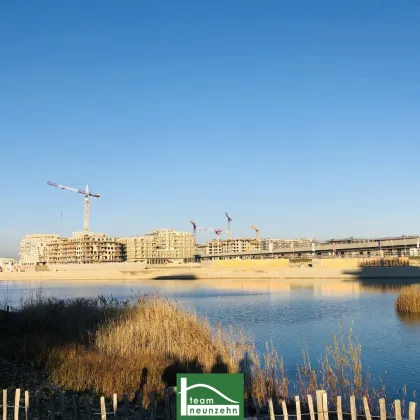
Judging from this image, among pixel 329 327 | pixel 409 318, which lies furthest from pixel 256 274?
pixel 329 327

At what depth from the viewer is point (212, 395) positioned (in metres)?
4.49

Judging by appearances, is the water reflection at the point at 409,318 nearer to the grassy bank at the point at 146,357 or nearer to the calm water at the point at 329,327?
the calm water at the point at 329,327

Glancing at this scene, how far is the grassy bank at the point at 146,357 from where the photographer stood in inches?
483

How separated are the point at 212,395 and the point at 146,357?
9.85 metres

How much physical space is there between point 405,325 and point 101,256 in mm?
181070

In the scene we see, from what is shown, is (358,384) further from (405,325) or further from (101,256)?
(101,256)

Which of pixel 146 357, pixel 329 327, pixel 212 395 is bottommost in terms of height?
pixel 329 327

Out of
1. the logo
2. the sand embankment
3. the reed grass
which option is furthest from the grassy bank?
the sand embankment

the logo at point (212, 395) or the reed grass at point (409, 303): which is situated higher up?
the logo at point (212, 395)

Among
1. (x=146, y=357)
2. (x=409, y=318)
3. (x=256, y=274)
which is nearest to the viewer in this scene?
(x=146, y=357)

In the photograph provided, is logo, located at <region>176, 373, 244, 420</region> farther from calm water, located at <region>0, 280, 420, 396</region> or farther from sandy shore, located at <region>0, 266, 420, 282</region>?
sandy shore, located at <region>0, 266, 420, 282</region>

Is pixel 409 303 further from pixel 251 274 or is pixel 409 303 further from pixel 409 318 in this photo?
pixel 251 274

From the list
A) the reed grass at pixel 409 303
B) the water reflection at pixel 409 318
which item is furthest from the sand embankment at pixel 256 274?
the water reflection at pixel 409 318

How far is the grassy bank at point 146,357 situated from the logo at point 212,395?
5.23m
